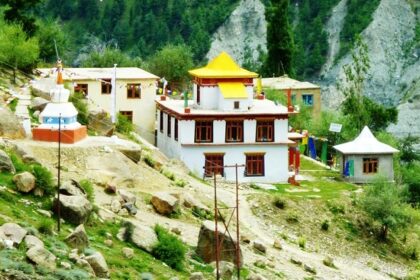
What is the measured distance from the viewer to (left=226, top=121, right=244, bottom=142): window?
78.9 metres

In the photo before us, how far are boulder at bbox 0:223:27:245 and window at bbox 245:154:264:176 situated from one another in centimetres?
3931

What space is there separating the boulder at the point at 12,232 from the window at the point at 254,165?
39.3 m

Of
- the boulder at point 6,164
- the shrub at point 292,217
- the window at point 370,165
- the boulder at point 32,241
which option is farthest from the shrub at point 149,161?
the boulder at point 32,241

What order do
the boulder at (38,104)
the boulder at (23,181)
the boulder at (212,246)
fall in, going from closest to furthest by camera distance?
the boulder at (23,181), the boulder at (212,246), the boulder at (38,104)

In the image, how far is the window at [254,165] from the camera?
78.7 m

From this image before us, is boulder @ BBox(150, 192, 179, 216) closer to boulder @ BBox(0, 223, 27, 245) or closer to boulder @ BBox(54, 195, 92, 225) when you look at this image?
boulder @ BBox(54, 195, 92, 225)

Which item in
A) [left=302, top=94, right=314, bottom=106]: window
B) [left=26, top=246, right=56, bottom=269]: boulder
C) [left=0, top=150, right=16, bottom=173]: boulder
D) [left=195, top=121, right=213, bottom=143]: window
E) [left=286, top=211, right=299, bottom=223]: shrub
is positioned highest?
[left=302, top=94, right=314, bottom=106]: window

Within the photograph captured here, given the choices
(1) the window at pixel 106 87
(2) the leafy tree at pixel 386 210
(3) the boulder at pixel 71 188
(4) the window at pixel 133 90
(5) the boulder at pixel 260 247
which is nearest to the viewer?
(3) the boulder at pixel 71 188

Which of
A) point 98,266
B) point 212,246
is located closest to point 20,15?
point 212,246

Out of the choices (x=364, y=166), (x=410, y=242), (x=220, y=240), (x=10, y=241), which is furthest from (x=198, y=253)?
(x=364, y=166)

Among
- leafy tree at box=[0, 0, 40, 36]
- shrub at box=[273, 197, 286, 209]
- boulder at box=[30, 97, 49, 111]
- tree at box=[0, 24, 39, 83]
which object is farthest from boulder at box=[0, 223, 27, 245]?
leafy tree at box=[0, 0, 40, 36]

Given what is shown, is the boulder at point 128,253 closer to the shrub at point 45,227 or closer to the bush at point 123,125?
the shrub at point 45,227

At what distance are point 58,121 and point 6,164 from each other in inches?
468

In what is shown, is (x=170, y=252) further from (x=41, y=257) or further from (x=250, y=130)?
(x=250, y=130)
